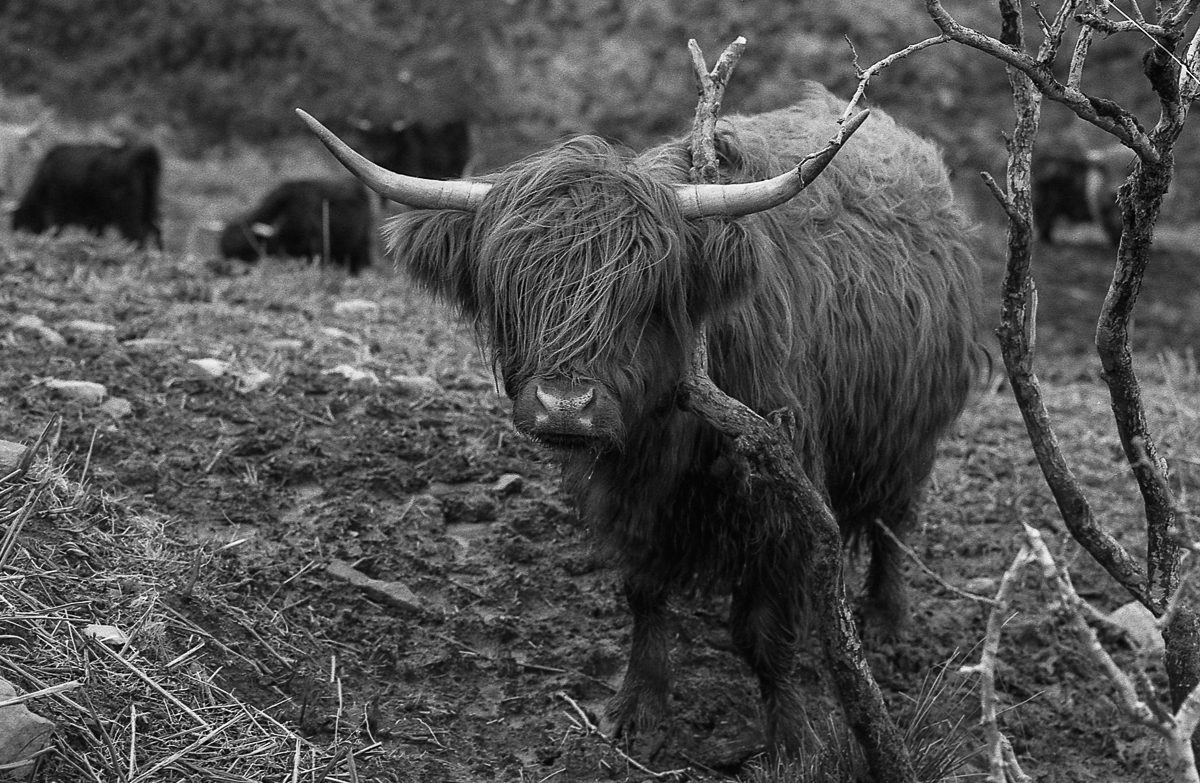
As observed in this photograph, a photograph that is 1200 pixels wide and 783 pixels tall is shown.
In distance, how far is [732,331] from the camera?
3748 mm

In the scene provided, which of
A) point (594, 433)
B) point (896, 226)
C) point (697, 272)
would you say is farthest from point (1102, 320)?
point (896, 226)

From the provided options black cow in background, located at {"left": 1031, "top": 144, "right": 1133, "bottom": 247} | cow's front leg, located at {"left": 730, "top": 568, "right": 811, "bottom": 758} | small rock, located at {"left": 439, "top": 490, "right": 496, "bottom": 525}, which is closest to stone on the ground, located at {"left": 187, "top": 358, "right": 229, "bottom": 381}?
small rock, located at {"left": 439, "top": 490, "right": 496, "bottom": 525}

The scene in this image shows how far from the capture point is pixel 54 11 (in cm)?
1419

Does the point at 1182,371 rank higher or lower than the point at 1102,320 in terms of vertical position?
lower

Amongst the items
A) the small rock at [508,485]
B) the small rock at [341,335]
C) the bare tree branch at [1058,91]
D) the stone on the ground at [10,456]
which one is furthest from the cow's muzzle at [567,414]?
the small rock at [341,335]

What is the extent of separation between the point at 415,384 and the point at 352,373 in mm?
251

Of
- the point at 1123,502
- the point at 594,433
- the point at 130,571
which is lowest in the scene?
the point at 130,571

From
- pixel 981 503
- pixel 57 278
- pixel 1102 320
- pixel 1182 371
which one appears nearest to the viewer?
pixel 1102 320

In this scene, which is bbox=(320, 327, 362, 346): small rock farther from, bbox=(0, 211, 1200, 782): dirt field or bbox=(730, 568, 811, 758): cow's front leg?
bbox=(730, 568, 811, 758): cow's front leg

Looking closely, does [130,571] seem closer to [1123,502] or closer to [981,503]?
[981,503]

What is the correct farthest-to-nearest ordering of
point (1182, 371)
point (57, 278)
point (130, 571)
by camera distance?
point (1182, 371), point (57, 278), point (130, 571)

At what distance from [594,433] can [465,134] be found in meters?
10.8

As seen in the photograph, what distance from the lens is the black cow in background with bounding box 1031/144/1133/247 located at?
12.5 m

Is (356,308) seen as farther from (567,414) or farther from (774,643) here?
(567,414)
